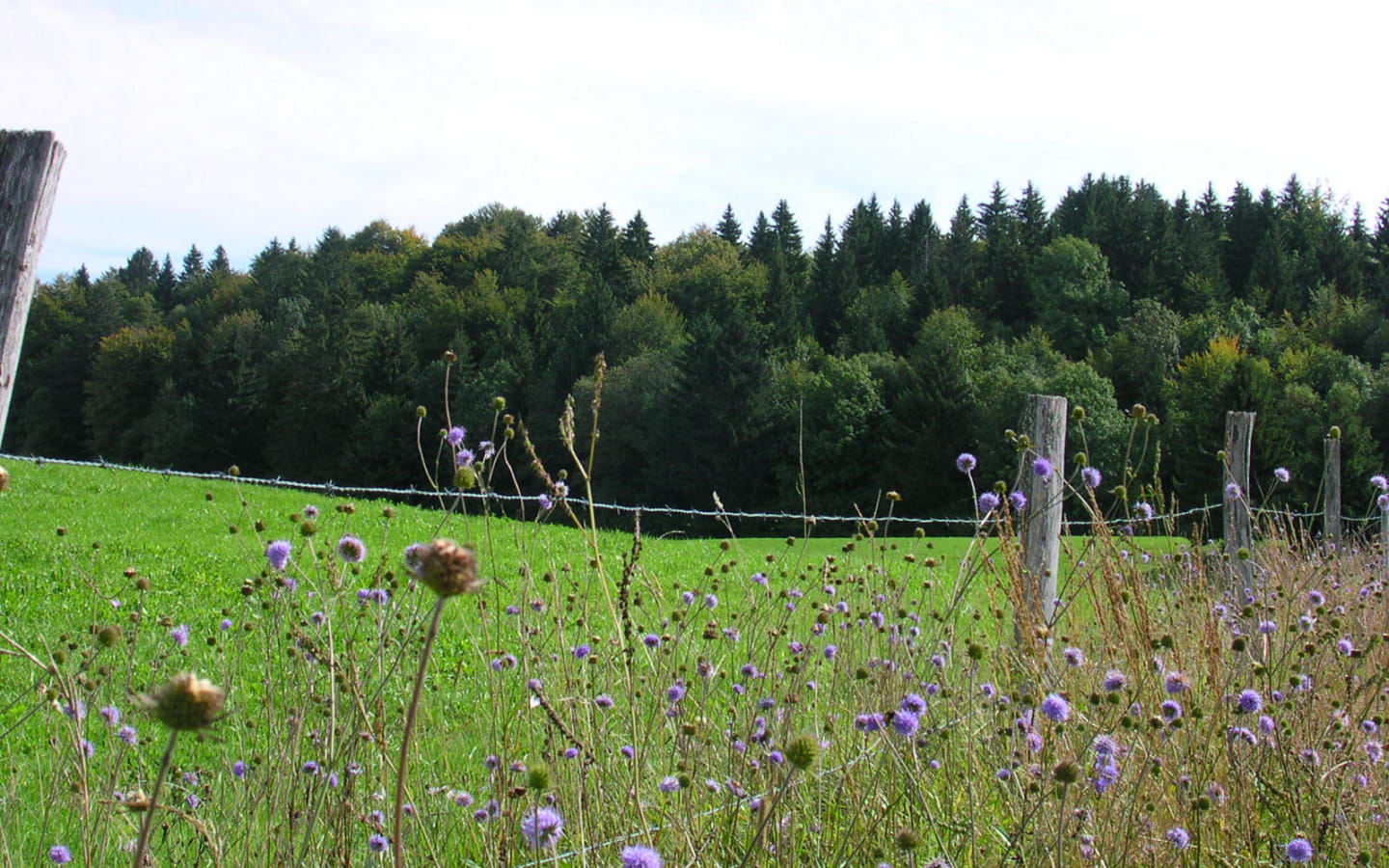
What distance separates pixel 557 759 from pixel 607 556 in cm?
850

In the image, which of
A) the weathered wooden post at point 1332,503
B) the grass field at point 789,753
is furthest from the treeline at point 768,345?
the grass field at point 789,753

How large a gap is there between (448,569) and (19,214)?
194 centimetres

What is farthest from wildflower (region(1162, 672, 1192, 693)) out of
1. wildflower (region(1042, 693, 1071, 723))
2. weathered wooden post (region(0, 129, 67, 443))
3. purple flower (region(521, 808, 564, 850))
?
weathered wooden post (region(0, 129, 67, 443))

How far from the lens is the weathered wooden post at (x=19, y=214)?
86.2 inches

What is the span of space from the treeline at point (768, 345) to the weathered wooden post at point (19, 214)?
95.6 ft

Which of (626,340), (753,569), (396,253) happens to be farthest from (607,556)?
(396,253)

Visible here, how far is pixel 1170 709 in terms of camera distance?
1.99m

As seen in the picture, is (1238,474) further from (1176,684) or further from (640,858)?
(640,858)

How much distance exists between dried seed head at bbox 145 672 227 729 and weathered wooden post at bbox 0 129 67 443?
178cm

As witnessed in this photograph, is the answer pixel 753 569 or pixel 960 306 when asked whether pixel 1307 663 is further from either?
pixel 960 306

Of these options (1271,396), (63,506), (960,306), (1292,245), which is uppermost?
(1292,245)

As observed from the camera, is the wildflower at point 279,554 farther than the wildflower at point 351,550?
Yes

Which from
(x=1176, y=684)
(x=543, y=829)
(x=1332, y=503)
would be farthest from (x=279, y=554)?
(x=1332, y=503)

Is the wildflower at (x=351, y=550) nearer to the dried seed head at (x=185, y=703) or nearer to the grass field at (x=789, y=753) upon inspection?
the grass field at (x=789, y=753)
